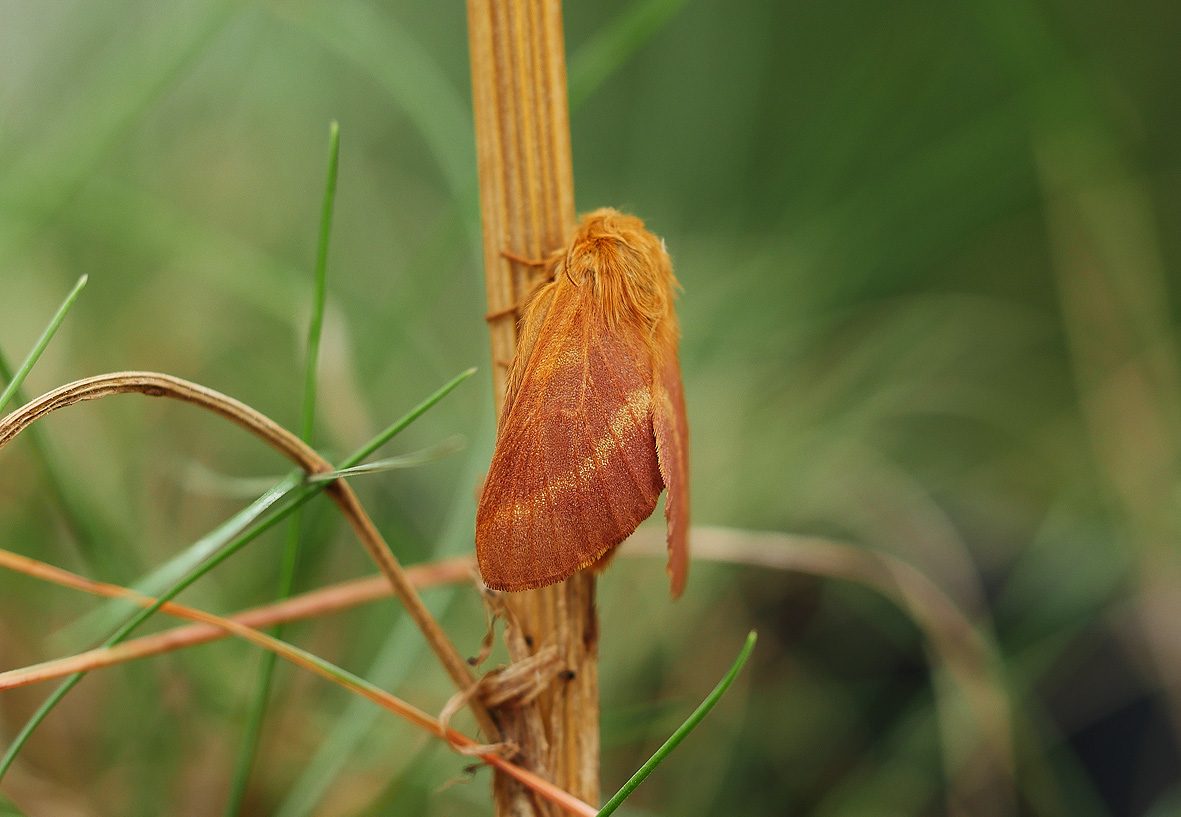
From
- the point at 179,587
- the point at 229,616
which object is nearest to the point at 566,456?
the point at 179,587

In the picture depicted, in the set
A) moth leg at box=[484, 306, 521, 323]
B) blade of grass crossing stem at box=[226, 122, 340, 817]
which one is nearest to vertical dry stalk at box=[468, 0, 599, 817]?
moth leg at box=[484, 306, 521, 323]

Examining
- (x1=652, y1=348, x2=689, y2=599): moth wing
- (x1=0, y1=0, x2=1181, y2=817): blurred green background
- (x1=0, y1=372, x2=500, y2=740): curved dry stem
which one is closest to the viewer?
(x1=0, y1=372, x2=500, y2=740): curved dry stem

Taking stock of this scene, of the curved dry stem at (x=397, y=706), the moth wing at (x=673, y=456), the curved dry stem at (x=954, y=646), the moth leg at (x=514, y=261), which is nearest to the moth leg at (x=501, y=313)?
the moth leg at (x=514, y=261)

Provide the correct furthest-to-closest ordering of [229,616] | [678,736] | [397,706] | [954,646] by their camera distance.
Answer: [954,646] < [229,616] < [397,706] < [678,736]

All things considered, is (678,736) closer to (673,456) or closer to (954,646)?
(673,456)

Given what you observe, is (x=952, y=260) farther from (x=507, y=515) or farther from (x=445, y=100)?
(x=507, y=515)

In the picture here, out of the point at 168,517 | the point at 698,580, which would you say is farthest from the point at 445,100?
the point at 698,580

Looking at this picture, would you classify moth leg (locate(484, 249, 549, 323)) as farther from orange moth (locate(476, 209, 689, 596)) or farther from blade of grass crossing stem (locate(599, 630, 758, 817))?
blade of grass crossing stem (locate(599, 630, 758, 817))
